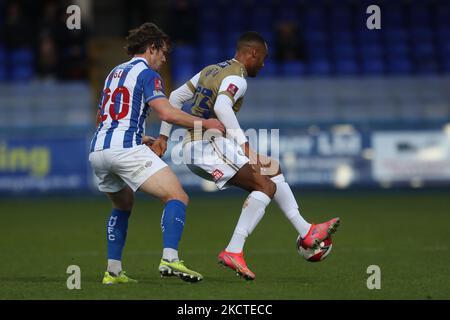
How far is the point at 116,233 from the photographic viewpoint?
7.81 m

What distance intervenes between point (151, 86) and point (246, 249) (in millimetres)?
3530

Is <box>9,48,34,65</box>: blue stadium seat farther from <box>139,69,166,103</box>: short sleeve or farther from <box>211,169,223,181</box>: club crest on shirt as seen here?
<box>139,69,166,103</box>: short sleeve

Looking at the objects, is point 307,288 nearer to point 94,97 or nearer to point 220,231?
point 220,231

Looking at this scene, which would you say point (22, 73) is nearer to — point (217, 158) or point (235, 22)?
point (235, 22)

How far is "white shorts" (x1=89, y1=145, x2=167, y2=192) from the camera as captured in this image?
288 inches

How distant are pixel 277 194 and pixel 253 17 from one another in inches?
573

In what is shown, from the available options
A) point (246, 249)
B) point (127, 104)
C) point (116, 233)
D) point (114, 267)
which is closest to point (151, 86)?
Answer: point (127, 104)

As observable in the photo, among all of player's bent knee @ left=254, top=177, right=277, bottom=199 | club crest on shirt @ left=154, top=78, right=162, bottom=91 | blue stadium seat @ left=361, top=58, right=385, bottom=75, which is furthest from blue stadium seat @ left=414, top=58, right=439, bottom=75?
club crest on shirt @ left=154, top=78, right=162, bottom=91

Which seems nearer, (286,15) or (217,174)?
(217,174)

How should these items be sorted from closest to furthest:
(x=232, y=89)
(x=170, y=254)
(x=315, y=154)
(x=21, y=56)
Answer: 1. (x=170, y=254)
2. (x=232, y=89)
3. (x=315, y=154)
4. (x=21, y=56)

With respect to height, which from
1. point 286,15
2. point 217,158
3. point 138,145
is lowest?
point 217,158

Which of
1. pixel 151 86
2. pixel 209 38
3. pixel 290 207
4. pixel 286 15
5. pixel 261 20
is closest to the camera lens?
pixel 151 86

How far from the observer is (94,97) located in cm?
1961

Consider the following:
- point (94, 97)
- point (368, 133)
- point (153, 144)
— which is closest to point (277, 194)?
point (153, 144)
